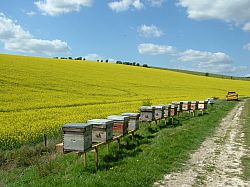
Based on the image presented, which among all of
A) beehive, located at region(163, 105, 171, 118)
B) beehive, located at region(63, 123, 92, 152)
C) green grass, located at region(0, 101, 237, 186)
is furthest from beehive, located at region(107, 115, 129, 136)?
beehive, located at region(163, 105, 171, 118)

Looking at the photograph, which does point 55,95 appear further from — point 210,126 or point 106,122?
point 106,122

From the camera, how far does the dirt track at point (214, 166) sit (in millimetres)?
9102

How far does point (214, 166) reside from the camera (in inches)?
427

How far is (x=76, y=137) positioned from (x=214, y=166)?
4.26 metres

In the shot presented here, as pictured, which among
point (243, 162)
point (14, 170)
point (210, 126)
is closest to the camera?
point (14, 170)

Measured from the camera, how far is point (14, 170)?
423 inches

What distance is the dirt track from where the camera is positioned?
9102mm

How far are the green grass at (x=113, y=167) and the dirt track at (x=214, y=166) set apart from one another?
14.2 inches

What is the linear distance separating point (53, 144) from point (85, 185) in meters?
5.45

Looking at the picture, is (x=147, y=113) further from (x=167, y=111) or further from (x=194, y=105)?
(x=194, y=105)

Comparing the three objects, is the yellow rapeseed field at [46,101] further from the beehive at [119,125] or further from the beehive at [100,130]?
the beehive at [100,130]

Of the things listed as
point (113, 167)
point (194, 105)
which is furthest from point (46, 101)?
point (113, 167)

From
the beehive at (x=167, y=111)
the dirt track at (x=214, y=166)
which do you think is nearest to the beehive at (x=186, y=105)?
the beehive at (x=167, y=111)

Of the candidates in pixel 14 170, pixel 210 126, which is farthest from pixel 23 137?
pixel 210 126
